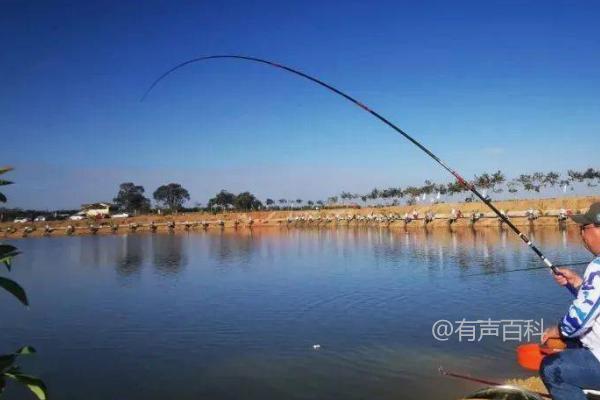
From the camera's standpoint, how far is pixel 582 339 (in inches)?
174

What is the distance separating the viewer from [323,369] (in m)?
11.3

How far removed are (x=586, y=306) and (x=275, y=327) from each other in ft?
39.4

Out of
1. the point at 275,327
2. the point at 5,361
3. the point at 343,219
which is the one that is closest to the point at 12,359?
the point at 5,361

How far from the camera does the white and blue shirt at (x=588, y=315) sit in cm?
412

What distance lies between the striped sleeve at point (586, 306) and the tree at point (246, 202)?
125820 mm

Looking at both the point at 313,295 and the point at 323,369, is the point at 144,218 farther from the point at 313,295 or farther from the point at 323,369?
the point at 323,369

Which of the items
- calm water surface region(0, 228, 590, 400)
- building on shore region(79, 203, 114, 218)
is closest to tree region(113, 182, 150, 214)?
building on shore region(79, 203, 114, 218)

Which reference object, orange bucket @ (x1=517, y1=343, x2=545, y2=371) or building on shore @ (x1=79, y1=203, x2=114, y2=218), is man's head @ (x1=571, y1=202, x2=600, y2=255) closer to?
orange bucket @ (x1=517, y1=343, x2=545, y2=371)

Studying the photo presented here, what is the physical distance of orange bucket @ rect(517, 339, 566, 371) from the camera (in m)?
4.81

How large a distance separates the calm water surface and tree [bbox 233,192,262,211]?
10041cm

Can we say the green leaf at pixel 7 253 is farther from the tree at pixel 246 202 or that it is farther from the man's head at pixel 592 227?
the tree at pixel 246 202

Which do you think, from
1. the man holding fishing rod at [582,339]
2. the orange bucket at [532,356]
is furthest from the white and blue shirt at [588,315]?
the orange bucket at [532,356]

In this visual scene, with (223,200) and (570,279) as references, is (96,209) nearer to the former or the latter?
(223,200)

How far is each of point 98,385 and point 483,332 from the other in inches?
380
